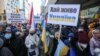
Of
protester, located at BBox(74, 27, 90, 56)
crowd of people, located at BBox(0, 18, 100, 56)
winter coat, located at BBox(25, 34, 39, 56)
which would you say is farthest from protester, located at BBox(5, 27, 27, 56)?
protester, located at BBox(74, 27, 90, 56)

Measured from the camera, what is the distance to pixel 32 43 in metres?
11.0

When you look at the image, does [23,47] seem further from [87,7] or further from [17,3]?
[17,3]

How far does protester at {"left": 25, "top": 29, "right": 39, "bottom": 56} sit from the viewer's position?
35.9ft

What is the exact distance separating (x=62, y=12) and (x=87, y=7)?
348 inches

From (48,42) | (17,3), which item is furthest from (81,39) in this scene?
(17,3)

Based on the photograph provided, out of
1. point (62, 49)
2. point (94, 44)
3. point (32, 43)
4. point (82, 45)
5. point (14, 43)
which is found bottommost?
point (32, 43)

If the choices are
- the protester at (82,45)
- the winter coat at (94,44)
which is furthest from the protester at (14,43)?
the winter coat at (94,44)

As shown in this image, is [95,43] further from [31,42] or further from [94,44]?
[31,42]

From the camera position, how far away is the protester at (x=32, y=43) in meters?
10.9

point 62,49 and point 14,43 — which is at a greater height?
point 62,49

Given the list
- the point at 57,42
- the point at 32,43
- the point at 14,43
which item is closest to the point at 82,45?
the point at 57,42

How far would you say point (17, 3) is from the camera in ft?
234

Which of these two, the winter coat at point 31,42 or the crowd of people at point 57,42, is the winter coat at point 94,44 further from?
the winter coat at point 31,42

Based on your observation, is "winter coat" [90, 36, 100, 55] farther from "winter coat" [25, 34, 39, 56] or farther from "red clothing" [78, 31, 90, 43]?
"winter coat" [25, 34, 39, 56]
